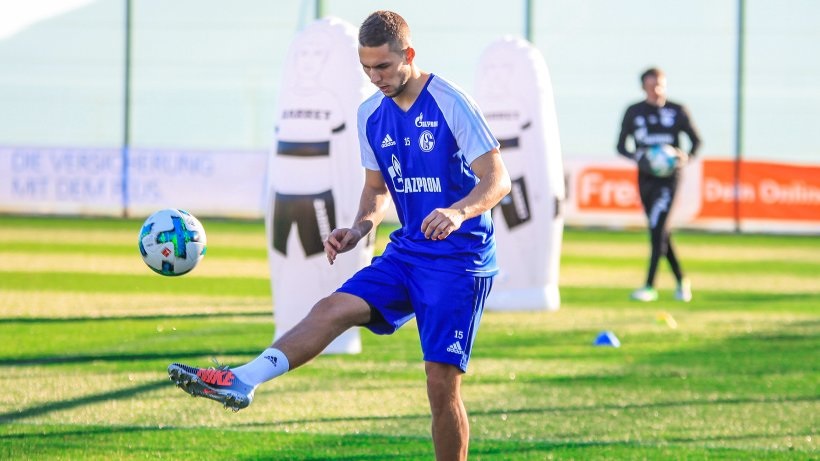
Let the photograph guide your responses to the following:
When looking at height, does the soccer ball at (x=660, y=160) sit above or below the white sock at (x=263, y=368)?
below

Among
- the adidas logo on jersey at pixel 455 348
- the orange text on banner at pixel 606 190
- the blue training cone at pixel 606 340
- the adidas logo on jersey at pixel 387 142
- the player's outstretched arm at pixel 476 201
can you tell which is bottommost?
the orange text on banner at pixel 606 190

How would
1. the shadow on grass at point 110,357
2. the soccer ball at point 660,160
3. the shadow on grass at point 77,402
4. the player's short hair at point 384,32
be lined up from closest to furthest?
the player's short hair at point 384,32
the shadow on grass at point 77,402
the shadow on grass at point 110,357
the soccer ball at point 660,160

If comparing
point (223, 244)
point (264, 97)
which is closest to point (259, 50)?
point (264, 97)

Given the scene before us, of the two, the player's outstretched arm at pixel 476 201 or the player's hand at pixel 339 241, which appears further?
the player's hand at pixel 339 241

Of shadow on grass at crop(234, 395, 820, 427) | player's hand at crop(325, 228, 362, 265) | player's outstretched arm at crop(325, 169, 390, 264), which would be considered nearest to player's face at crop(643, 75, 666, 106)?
shadow on grass at crop(234, 395, 820, 427)

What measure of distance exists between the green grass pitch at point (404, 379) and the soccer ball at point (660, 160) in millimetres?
1345

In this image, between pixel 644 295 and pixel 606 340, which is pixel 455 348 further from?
pixel 644 295

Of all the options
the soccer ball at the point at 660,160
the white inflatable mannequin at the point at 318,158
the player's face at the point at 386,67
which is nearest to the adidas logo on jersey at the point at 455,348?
the player's face at the point at 386,67

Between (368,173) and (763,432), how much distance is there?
2.73m

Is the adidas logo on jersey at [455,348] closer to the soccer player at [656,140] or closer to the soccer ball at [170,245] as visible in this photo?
the soccer ball at [170,245]

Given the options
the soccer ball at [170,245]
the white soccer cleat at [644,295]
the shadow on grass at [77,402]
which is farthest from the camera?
the white soccer cleat at [644,295]

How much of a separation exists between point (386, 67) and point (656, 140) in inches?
358

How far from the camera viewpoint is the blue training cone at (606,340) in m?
11.0

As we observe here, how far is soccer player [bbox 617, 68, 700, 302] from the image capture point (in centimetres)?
1434
